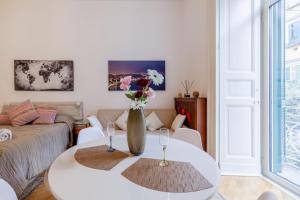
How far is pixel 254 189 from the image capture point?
2439 mm

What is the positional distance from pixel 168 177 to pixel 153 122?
2.78 metres

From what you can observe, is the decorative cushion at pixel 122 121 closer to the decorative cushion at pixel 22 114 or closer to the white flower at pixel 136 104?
the decorative cushion at pixel 22 114

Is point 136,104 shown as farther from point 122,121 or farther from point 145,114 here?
point 145,114

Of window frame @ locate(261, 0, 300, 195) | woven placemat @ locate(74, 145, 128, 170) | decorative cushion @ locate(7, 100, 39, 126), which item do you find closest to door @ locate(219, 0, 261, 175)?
window frame @ locate(261, 0, 300, 195)

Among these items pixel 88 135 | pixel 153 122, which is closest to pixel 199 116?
pixel 153 122

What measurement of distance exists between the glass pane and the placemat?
82.0 inches

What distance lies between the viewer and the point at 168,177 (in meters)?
1.03

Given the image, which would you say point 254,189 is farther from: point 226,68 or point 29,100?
point 29,100

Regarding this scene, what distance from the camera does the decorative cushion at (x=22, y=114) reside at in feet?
11.4

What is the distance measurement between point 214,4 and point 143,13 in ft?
5.76

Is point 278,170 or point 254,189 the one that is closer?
point 254,189

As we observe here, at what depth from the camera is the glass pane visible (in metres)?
2.49

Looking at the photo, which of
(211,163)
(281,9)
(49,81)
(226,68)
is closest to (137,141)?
(211,163)

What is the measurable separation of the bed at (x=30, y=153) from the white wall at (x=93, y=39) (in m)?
1.04
